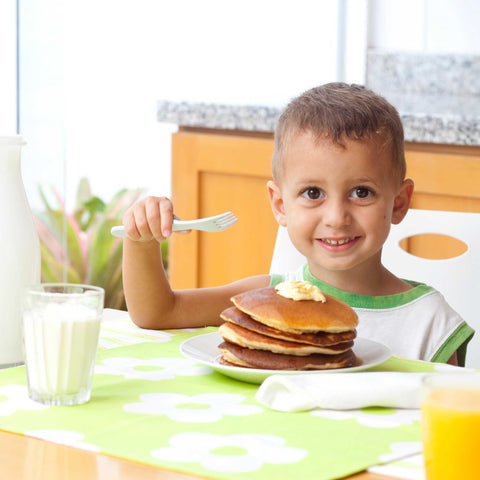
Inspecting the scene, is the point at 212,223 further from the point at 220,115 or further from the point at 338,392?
the point at 220,115

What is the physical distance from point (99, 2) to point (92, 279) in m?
1.22

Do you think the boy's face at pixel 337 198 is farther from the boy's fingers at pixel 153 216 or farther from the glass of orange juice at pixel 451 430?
the glass of orange juice at pixel 451 430

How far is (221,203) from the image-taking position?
267 centimetres

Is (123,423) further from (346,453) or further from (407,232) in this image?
(407,232)

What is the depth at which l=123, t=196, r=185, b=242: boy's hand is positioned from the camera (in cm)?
116

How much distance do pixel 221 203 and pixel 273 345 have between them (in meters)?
1.81

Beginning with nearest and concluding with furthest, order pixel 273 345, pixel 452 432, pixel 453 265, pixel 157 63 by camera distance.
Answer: pixel 452 432 < pixel 273 345 < pixel 453 265 < pixel 157 63

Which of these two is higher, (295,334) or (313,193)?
(313,193)

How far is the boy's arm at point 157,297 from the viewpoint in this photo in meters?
1.22

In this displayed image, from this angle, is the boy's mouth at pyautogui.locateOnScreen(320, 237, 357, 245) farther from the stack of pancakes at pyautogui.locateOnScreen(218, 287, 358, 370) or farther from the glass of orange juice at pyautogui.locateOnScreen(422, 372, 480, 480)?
the glass of orange juice at pyautogui.locateOnScreen(422, 372, 480, 480)

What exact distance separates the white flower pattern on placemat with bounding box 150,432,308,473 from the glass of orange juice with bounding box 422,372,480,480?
11 centimetres

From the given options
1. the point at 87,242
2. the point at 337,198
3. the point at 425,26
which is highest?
the point at 425,26

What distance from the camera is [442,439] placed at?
58cm

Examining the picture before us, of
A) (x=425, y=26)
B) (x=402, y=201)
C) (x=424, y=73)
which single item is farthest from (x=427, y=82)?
(x=402, y=201)
